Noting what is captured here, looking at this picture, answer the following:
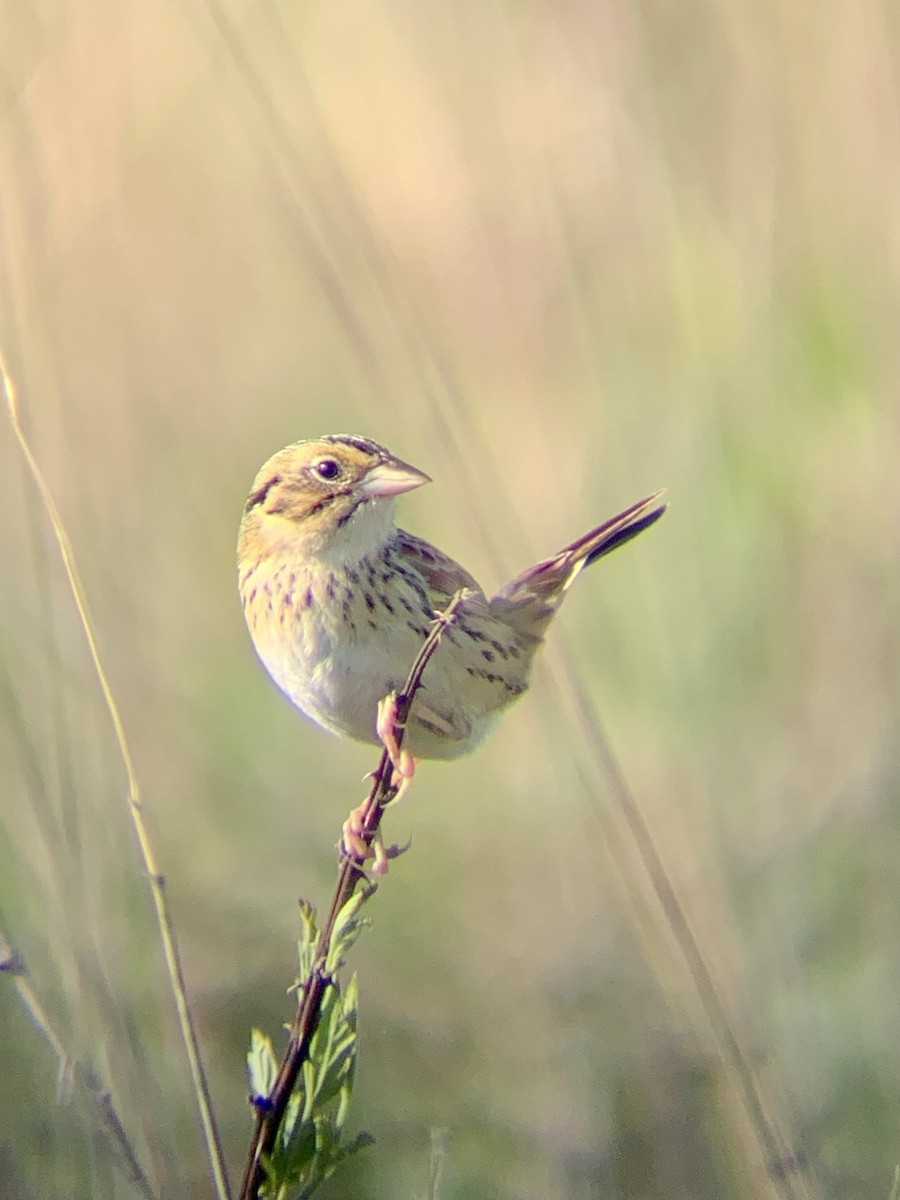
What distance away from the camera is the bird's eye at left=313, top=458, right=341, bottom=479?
2.35 m

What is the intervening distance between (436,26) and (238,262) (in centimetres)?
102

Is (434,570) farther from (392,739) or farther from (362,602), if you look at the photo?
(392,739)

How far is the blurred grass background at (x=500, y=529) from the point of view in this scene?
2.40m

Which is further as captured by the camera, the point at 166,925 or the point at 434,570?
the point at 434,570

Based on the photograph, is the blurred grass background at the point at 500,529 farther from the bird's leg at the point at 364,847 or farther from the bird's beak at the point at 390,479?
the bird's leg at the point at 364,847

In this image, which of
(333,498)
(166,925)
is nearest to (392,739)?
(166,925)

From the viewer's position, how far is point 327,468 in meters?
2.36

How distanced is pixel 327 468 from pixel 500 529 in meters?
0.27

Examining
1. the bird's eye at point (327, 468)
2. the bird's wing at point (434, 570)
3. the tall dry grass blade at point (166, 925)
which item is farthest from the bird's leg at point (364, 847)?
the bird's eye at point (327, 468)

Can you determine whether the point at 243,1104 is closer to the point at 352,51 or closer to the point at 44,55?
the point at 44,55

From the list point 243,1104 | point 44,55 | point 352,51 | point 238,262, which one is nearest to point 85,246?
point 238,262

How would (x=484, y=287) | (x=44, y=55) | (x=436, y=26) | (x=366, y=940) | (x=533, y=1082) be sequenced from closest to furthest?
(x=44, y=55), (x=533, y=1082), (x=436, y=26), (x=366, y=940), (x=484, y=287)

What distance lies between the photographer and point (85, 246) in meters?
3.67

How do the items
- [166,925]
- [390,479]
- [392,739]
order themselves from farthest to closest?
[390,479] < [392,739] < [166,925]
